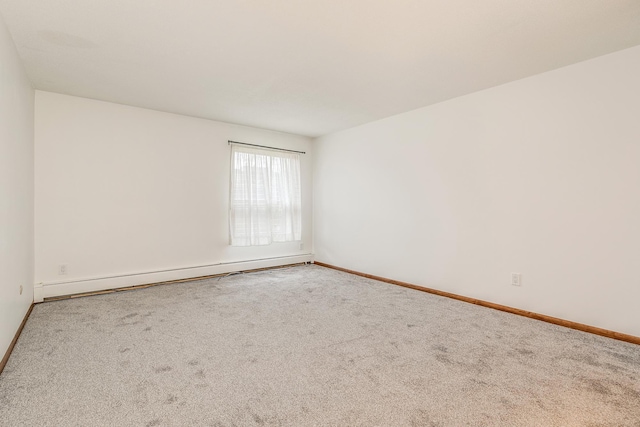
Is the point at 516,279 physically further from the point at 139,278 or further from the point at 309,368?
the point at 139,278

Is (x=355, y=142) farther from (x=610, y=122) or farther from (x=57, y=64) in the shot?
(x=57, y=64)

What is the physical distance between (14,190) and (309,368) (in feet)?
8.92

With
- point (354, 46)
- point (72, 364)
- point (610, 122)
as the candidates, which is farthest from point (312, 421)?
point (610, 122)

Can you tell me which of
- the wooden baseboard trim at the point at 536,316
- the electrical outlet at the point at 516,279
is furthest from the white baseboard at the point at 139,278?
the electrical outlet at the point at 516,279

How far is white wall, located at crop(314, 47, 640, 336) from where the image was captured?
8.39 feet

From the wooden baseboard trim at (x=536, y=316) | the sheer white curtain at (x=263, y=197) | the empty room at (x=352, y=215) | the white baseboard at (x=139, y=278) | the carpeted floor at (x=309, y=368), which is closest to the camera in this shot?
the carpeted floor at (x=309, y=368)

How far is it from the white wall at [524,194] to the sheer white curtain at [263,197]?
4.61 feet

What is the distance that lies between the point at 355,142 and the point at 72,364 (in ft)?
13.9

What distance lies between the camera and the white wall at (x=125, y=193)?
3549mm

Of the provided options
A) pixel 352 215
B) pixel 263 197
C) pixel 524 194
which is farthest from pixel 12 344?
pixel 524 194

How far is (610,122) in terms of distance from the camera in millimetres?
2588

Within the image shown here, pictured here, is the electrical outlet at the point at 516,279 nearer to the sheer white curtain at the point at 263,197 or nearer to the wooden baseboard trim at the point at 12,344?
the sheer white curtain at the point at 263,197

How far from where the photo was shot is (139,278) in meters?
4.04

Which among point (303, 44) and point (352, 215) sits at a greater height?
point (303, 44)
